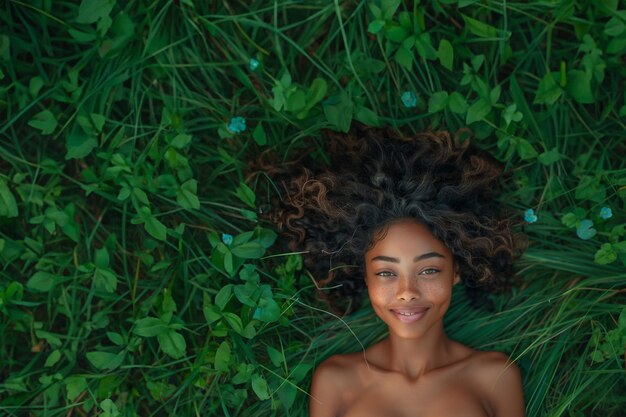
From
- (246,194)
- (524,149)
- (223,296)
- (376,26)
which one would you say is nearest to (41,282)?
(223,296)

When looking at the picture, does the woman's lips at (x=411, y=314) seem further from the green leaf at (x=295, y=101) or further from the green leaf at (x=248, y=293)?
the green leaf at (x=295, y=101)

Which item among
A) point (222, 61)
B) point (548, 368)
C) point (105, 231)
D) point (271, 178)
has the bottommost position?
point (548, 368)

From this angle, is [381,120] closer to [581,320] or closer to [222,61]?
[222,61]

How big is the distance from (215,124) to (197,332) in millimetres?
613

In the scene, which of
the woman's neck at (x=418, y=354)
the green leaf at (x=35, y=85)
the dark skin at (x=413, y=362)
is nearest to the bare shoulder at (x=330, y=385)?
the dark skin at (x=413, y=362)

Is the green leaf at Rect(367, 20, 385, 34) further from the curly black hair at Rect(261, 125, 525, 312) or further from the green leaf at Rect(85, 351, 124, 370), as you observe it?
the green leaf at Rect(85, 351, 124, 370)

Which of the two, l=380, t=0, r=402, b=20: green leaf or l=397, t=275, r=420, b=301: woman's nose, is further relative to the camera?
l=380, t=0, r=402, b=20: green leaf

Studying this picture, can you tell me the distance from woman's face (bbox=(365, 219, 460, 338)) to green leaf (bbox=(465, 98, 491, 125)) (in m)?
0.37

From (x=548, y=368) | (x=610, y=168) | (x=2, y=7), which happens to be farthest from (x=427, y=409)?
(x=2, y=7)

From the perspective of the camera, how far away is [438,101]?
2.46m

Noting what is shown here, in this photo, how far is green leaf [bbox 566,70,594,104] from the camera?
7.99ft

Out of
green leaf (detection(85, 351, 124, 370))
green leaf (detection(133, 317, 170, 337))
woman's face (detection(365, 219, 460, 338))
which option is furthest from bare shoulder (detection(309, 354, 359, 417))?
green leaf (detection(85, 351, 124, 370))

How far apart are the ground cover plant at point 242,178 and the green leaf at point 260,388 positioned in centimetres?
4

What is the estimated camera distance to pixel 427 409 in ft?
7.57
